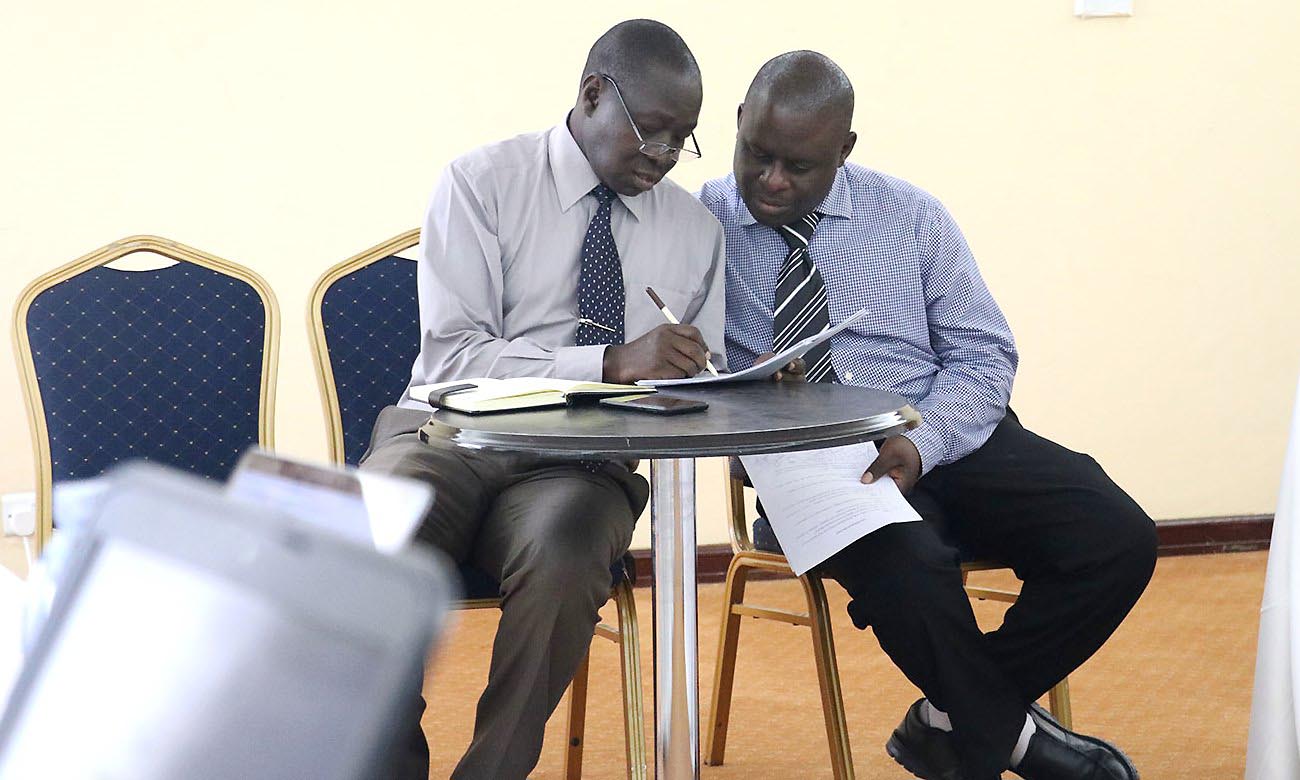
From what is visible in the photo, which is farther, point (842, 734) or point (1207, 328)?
point (1207, 328)

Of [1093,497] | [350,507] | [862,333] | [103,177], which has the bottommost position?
[1093,497]

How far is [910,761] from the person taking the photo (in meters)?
2.14

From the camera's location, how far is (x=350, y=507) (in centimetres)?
44

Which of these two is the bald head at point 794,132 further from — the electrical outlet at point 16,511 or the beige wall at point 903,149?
the electrical outlet at point 16,511

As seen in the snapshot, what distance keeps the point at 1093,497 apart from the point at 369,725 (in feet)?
6.17

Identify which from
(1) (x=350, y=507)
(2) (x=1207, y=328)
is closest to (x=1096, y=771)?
(1) (x=350, y=507)

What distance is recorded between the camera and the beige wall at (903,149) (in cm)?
324

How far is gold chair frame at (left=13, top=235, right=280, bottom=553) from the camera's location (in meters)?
2.20

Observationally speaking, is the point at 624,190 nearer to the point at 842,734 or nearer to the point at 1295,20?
the point at 842,734

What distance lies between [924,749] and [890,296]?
2.45ft

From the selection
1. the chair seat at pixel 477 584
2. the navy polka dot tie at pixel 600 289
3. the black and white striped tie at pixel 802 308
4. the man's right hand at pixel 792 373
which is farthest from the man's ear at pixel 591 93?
the chair seat at pixel 477 584

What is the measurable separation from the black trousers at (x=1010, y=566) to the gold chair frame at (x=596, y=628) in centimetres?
32

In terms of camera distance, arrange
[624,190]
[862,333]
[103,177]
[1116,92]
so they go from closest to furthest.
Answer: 1. [624,190]
2. [862,333]
3. [103,177]
4. [1116,92]

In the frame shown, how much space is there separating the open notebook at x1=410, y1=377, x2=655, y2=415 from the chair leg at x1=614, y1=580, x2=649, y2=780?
38 centimetres
